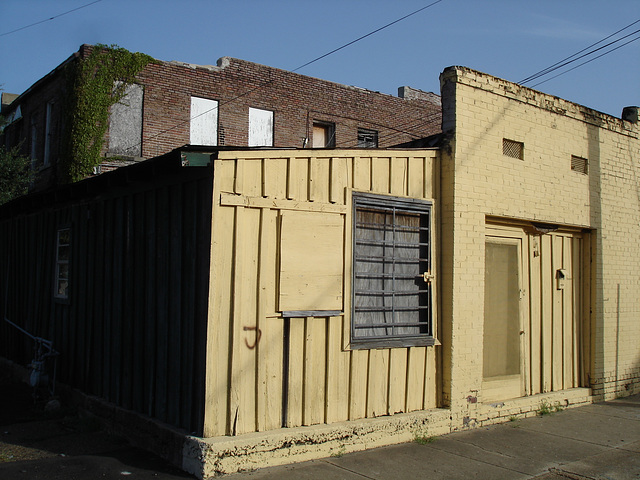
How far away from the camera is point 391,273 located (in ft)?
23.2

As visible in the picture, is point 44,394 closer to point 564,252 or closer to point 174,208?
point 174,208

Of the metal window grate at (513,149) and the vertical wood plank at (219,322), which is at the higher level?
the metal window grate at (513,149)

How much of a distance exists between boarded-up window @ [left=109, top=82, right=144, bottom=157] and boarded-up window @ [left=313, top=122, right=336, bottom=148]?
680 centimetres

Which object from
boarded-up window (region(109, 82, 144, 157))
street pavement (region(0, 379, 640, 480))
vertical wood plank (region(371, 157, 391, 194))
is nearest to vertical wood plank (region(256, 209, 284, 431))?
street pavement (region(0, 379, 640, 480))

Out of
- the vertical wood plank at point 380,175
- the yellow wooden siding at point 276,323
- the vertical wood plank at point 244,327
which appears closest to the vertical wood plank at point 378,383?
the yellow wooden siding at point 276,323

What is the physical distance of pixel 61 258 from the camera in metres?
9.60

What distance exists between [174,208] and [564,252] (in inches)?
238

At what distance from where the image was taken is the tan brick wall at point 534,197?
7527 mm

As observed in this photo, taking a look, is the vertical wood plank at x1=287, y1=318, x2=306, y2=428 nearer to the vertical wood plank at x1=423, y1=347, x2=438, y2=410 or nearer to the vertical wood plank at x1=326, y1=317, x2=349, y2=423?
the vertical wood plank at x1=326, y1=317, x2=349, y2=423

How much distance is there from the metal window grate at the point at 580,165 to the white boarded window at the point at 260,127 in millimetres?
12952

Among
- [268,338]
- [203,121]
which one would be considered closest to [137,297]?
[268,338]

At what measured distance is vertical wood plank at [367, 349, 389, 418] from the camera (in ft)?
22.1

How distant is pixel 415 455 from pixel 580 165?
5520mm

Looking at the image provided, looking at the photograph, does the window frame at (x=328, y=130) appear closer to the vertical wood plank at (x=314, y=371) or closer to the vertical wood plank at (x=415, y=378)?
the vertical wood plank at (x=415, y=378)
